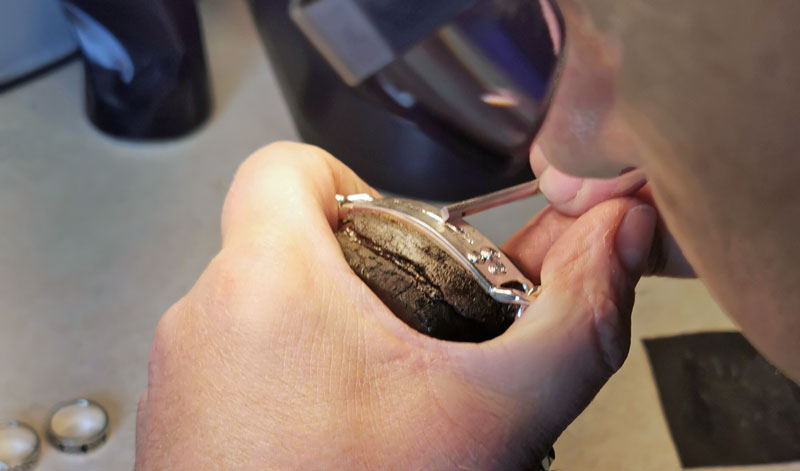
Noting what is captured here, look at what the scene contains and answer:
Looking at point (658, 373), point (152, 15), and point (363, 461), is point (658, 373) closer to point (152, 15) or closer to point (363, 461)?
point (363, 461)

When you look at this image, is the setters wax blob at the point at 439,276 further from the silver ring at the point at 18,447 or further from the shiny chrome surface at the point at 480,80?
the silver ring at the point at 18,447

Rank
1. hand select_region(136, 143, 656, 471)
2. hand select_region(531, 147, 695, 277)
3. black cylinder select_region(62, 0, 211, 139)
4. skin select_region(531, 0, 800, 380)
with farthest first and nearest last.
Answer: black cylinder select_region(62, 0, 211, 139), hand select_region(531, 147, 695, 277), hand select_region(136, 143, 656, 471), skin select_region(531, 0, 800, 380)

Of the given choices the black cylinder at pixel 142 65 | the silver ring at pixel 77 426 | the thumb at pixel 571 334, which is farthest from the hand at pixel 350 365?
the black cylinder at pixel 142 65

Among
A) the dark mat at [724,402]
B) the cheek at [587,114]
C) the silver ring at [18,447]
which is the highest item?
the cheek at [587,114]

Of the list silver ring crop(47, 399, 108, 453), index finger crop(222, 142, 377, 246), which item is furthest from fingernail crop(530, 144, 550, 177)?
silver ring crop(47, 399, 108, 453)

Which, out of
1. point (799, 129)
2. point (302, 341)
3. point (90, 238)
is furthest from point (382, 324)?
point (90, 238)

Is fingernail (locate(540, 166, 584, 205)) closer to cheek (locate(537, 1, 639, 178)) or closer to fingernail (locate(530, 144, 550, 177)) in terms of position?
fingernail (locate(530, 144, 550, 177))
